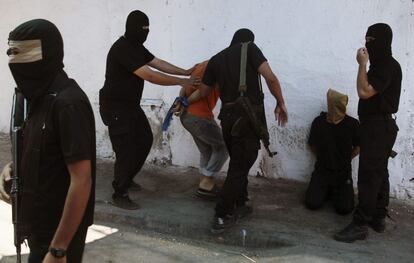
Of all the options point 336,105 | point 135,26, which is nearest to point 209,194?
point 336,105

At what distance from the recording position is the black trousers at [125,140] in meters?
4.52

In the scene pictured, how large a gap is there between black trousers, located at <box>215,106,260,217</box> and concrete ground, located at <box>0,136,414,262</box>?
341 mm

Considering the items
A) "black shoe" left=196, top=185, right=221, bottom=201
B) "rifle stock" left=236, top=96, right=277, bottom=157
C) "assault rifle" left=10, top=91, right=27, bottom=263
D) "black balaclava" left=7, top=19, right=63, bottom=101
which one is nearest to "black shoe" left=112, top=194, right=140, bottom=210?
"black shoe" left=196, top=185, right=221, bottom=201

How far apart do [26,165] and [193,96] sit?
2615mm

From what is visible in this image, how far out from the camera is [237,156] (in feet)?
13.5

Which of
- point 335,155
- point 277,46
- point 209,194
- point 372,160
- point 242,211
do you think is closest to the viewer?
point 372,160

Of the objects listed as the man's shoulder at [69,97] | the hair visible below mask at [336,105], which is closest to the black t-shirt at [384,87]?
the hair visible below mask at [336,105]

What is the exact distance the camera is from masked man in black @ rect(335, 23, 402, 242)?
3791 millimetres

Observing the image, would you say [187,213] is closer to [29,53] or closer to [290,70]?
[290,70]

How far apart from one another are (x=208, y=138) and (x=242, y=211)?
2.58ft

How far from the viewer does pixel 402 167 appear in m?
4.82

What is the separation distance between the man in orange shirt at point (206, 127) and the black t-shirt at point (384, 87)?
1459 mm

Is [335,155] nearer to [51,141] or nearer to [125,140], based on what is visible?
[125,140]

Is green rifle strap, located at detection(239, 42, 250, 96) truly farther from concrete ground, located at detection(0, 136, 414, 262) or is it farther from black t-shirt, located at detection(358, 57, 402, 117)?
concrete ground, located at detection(0, 136, 414, 262)
